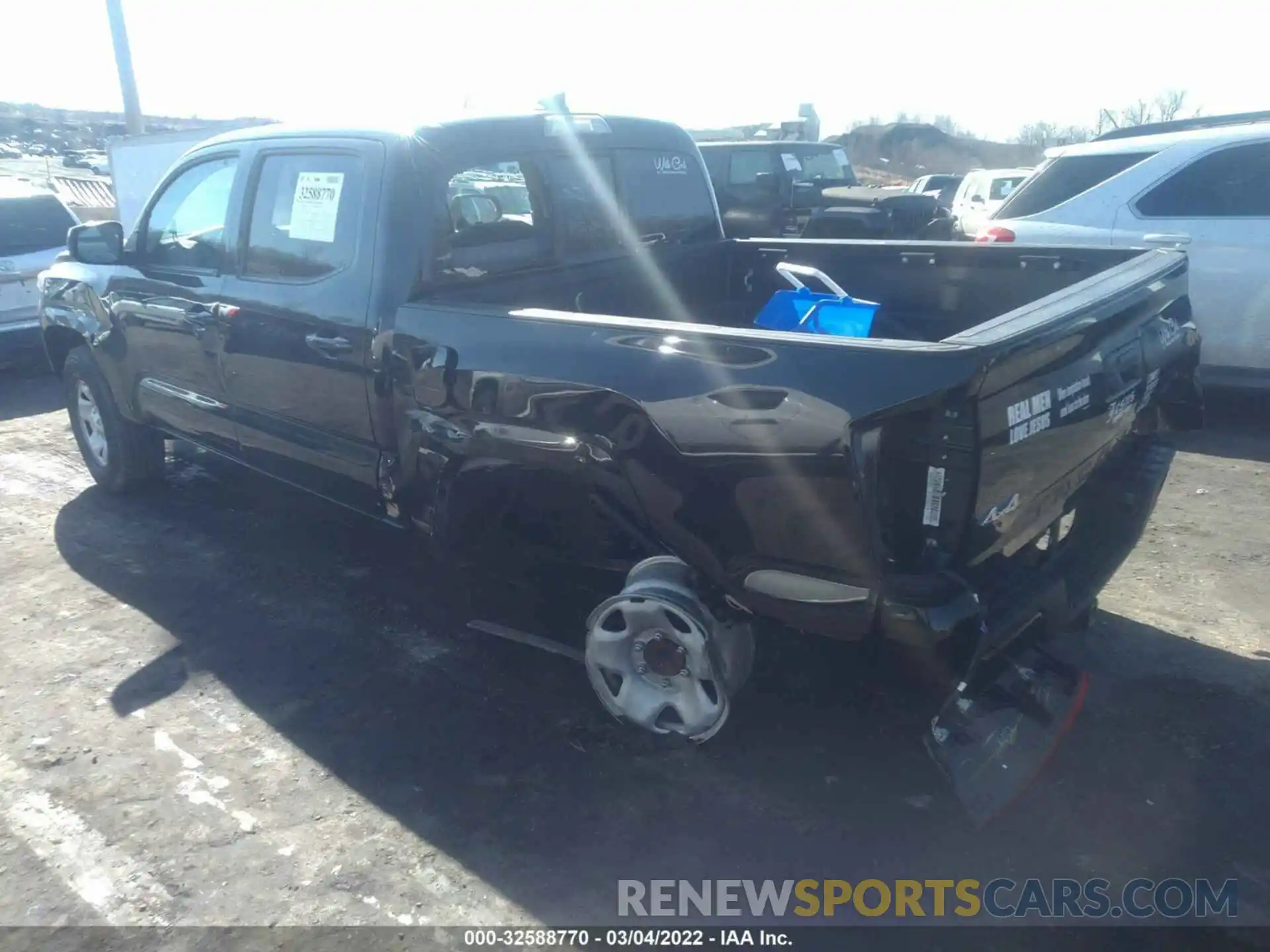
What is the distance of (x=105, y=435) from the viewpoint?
5.63m

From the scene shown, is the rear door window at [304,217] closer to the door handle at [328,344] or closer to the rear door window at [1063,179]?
the door handle at [328,344]

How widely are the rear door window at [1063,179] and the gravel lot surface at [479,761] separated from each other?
2954mm

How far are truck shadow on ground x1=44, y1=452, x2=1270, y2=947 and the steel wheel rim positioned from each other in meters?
1.37

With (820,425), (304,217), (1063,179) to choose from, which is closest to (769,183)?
(1063,179)

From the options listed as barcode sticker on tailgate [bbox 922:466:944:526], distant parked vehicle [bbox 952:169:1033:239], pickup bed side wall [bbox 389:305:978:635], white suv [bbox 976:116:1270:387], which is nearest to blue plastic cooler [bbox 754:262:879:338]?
pickup bed side wall [bbox 389:305:978:635]

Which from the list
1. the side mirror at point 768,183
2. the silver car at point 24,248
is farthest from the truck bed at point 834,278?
the side mirror at point 768,183

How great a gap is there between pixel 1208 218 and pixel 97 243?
20.7ft

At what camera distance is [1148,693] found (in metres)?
3.59

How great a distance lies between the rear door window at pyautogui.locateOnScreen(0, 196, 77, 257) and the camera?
→ 869cm

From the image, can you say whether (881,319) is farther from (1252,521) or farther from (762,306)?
(1252,521)

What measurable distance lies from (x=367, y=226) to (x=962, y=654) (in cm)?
246

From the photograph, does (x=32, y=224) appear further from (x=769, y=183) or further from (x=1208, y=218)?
(x=1208, y=218)

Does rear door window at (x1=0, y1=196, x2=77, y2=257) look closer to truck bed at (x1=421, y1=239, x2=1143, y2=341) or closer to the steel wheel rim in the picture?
the steel wheel rim

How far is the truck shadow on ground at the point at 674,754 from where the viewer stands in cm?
286
